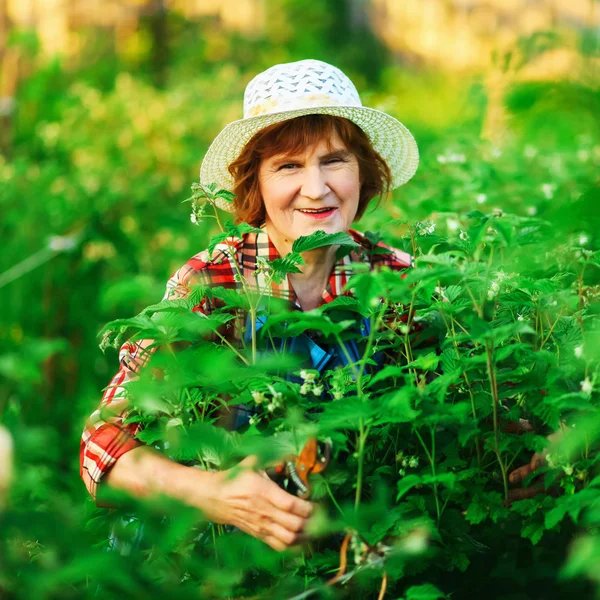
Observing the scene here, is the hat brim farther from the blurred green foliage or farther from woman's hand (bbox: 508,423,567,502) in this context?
woman's hand (bbox: 508,423,567,502)

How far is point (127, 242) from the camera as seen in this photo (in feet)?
14.3

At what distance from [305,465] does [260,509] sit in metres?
0.17

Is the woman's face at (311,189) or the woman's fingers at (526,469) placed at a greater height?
the woman's face at (311,189)

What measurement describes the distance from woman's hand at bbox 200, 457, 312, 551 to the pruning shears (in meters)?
0.03

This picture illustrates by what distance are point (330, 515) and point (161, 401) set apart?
402 mm

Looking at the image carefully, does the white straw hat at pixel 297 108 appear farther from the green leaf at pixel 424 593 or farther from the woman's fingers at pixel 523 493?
the green leaf at pixel 424 593

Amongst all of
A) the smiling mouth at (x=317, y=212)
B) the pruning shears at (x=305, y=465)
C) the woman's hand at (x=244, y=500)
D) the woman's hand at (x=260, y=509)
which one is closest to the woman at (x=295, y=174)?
the smiling mouth at (x=317, y=212)

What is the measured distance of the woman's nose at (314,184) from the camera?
2.40m

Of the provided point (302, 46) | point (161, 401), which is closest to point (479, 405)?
point (161, 401)

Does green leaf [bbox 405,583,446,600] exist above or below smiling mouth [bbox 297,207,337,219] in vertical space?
below

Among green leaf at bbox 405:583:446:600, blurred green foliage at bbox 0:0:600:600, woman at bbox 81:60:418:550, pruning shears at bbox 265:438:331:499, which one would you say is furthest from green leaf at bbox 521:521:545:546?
woman at bbox 81:60:418:550

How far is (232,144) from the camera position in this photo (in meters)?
2.55

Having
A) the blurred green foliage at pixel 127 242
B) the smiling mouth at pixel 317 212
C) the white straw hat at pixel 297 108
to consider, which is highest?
the white straw hat at pixel 297 108

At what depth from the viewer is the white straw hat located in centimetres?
238
